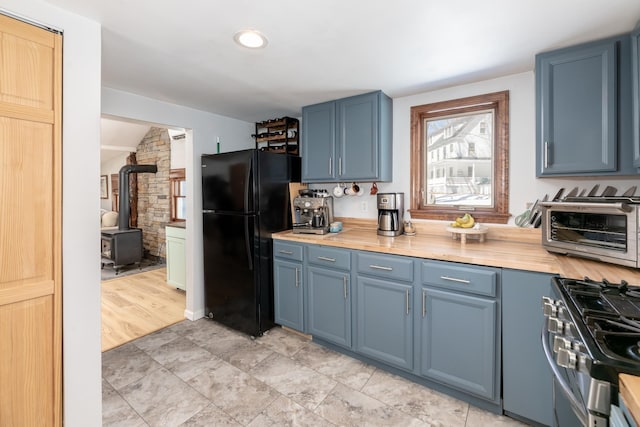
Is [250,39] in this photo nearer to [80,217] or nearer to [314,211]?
[80,217]

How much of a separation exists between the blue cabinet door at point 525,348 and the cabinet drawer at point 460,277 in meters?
0.07

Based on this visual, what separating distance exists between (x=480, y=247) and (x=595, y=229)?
611 mm

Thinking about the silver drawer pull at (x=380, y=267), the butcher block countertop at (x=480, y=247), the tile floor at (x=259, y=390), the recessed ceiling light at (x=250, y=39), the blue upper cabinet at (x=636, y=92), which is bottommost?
the tile floor at (x=259, y=390)

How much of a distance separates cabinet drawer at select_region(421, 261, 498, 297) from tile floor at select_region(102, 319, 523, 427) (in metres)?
0.76

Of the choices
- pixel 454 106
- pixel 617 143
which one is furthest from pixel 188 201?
pixel 617 143

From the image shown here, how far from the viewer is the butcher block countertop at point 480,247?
1491mm

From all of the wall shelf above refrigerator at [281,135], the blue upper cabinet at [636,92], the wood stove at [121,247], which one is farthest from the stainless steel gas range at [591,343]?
the wood stove at [121,247]

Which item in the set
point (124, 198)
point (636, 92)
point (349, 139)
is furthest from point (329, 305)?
point (124, 198)

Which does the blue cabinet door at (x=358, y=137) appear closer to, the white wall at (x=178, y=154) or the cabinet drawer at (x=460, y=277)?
the cabinet drawer at (x=460, y=277)

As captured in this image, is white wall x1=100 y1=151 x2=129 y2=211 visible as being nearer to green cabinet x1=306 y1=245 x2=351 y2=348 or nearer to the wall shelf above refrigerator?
the wall shelf above refrigerator

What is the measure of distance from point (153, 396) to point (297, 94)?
2548 mm

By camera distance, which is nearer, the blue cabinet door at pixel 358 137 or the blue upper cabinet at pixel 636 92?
the blue upper cabinet at pixel 636 92

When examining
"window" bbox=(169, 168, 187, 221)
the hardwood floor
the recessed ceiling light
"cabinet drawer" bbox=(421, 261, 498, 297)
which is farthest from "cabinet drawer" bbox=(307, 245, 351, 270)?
"window" bbox=(169, 168, 187, 221)

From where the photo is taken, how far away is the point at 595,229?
→ 156 centimetres
